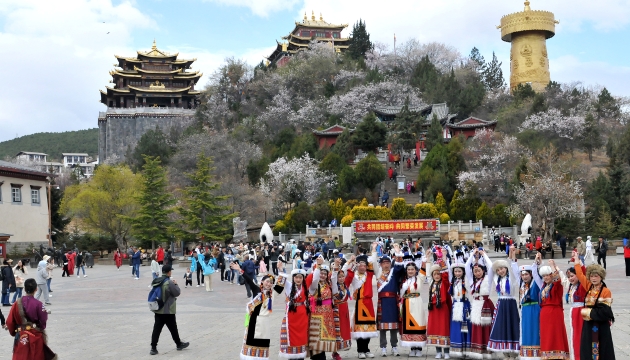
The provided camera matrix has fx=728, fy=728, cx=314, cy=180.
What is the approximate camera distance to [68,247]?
150 feet

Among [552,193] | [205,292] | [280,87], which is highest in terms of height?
[280,87]

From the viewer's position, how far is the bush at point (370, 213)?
145 feet

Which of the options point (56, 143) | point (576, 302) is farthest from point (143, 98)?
point (576, 302)

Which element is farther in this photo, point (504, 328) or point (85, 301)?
point (85, 301)

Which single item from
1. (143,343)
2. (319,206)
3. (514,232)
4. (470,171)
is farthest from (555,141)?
(143,343)

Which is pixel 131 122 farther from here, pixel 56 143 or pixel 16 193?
pixel 56 143

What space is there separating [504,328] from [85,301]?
13.4m

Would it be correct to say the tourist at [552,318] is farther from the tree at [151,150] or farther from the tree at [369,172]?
the tree at [151,150]

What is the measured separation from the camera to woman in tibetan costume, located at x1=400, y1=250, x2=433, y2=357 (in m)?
10.2

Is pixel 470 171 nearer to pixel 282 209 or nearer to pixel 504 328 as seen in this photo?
pixel 282 209

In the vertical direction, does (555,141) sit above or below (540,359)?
above

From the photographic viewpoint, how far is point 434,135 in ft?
187

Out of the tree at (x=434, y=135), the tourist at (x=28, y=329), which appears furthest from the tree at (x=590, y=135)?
the tourist at (x=28, y=329)

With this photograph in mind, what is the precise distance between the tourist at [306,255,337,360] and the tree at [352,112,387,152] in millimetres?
47306
